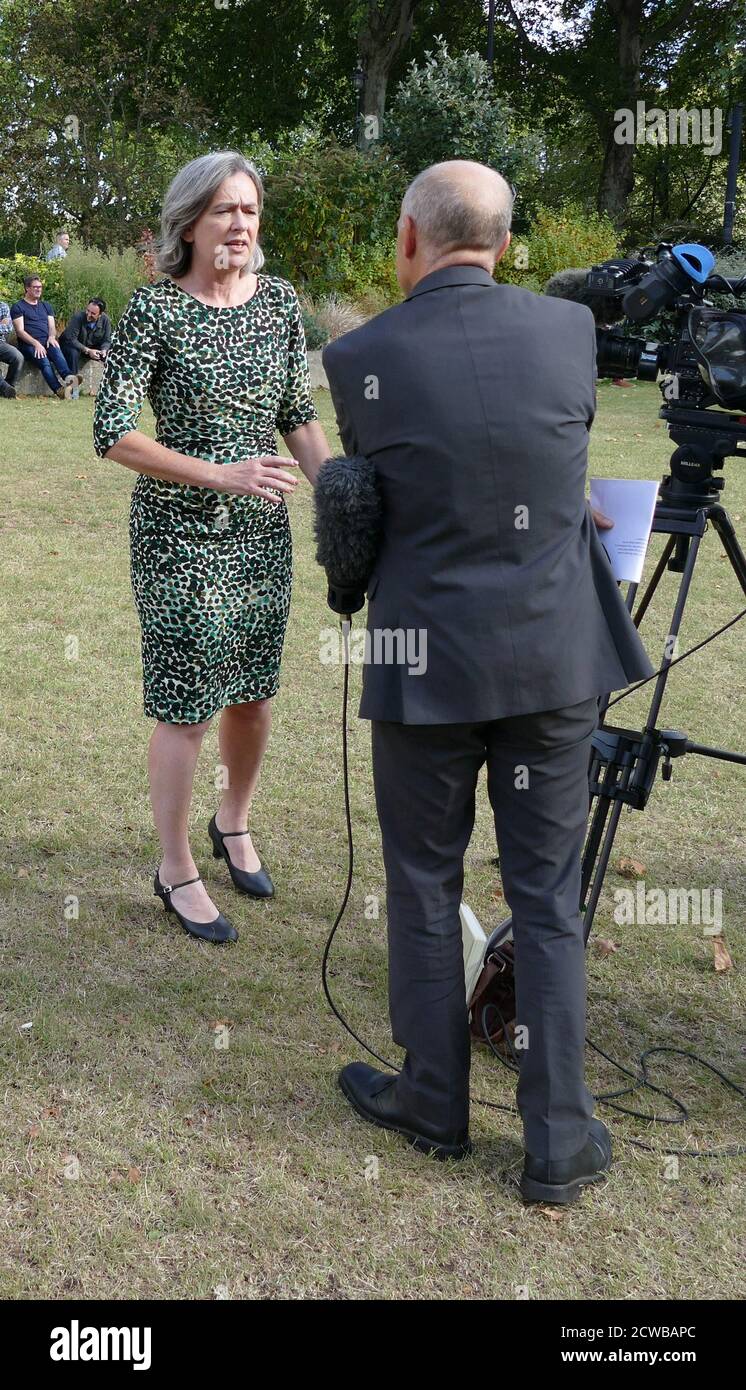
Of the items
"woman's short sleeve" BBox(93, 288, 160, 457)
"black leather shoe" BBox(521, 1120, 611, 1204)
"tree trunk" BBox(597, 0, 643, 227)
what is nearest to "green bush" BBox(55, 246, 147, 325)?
"tree trunk" BBox(597, 0, 643, 227)

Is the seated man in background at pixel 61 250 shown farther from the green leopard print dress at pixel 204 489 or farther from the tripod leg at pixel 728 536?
the tripod leg at pixel 728 536

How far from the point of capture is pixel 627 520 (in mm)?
2711

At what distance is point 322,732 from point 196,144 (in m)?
28.3

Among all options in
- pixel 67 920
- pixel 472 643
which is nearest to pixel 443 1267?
pixel 472 643

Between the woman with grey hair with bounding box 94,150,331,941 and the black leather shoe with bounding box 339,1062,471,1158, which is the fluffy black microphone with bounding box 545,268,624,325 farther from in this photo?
the black leather shoe with bounding box 339,1062,471,1158

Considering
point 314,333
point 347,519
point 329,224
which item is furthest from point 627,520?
point 329,224

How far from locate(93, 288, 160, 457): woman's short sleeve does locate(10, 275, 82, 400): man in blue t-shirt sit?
13.0m

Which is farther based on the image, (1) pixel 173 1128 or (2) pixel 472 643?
(1) pixel 173 1128

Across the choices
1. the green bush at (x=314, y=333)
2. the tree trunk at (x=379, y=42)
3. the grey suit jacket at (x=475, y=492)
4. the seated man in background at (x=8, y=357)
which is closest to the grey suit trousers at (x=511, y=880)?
the grey suit jacket at (x=475, y=492)

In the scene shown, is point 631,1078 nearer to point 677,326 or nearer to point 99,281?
point 677,326

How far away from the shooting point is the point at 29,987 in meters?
3.38

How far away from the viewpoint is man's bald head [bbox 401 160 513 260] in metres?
2.23

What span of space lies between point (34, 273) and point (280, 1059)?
16675 mm
